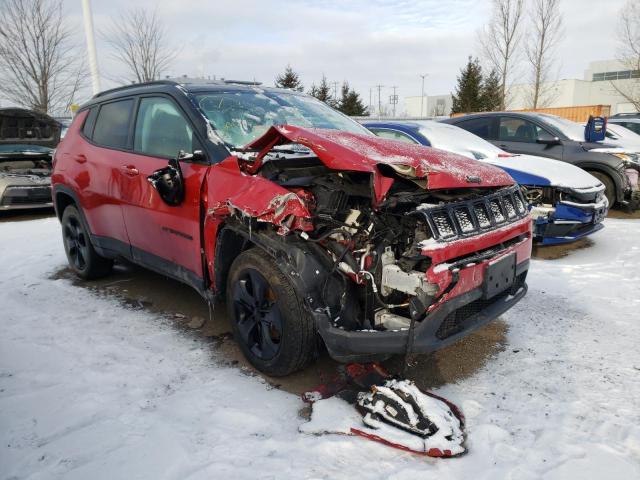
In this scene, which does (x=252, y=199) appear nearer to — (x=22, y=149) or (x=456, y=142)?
(x=456, y=142)

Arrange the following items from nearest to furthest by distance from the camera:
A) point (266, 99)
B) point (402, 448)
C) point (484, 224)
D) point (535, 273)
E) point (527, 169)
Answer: point (402, 448)
point (484, 224)
point (266, 99)
point (535, 273)
point (527, 169)

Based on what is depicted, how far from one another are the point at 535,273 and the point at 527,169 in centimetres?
130

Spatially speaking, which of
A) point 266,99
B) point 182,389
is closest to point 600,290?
point 266,99

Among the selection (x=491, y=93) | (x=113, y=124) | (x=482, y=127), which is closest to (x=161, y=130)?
(x=113, y=124)

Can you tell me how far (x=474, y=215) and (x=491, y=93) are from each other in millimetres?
24119

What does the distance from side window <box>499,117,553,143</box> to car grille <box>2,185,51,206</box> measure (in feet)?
25.8

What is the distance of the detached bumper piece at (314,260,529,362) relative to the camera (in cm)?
229

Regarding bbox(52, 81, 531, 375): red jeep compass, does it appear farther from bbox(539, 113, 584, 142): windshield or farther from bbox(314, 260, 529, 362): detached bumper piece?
bbox(539, 113, 584, 142): windshield

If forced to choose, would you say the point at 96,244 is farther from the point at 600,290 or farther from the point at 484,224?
the point at 600,290

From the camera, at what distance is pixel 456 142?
6078mm

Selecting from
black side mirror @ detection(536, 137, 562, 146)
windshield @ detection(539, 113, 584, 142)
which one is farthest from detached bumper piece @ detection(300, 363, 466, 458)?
windshield @ detection(539, 113, 584, 142)

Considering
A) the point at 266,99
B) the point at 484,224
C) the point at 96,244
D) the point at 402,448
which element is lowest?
the point at 402,448

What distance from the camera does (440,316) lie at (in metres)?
2.30

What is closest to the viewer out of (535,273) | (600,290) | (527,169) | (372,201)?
(372,201)
